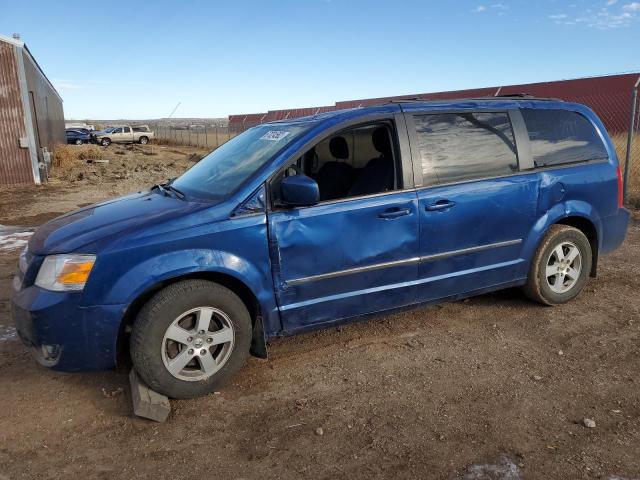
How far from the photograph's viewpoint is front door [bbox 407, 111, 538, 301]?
3832mm

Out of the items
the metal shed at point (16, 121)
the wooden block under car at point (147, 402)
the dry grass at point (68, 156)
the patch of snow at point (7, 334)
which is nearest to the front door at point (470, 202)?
the wooden block under car at point (147, 402)

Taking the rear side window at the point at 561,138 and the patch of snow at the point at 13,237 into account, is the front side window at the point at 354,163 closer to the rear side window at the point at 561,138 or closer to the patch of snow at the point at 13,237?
the rear side window at the point at 561,138

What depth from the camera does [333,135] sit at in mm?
3678

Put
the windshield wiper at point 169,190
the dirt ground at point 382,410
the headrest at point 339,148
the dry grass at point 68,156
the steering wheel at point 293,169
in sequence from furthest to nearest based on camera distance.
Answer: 1. the dry grass at point 68,156
2. the headrest at point 339,148
3. the windshield wiper at point 169,190
4. the steering wheel at point 293,169
5. the dirt ground at point 382,410

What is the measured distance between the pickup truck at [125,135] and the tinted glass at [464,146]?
41670 millimetres

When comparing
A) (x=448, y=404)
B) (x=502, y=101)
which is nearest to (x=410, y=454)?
(x=448, y=404)

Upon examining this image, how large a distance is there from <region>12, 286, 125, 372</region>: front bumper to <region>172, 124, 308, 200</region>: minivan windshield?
1048mm

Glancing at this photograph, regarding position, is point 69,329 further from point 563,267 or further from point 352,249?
point 563,267

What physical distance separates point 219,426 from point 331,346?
1.22m

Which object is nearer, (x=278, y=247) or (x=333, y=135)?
(x=278, y=247)

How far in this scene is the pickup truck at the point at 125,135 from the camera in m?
41.3

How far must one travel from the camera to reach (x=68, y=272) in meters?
2.99

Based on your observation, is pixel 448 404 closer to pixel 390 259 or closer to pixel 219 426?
pixel 390 259

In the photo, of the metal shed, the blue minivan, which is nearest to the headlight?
the blue minivan
